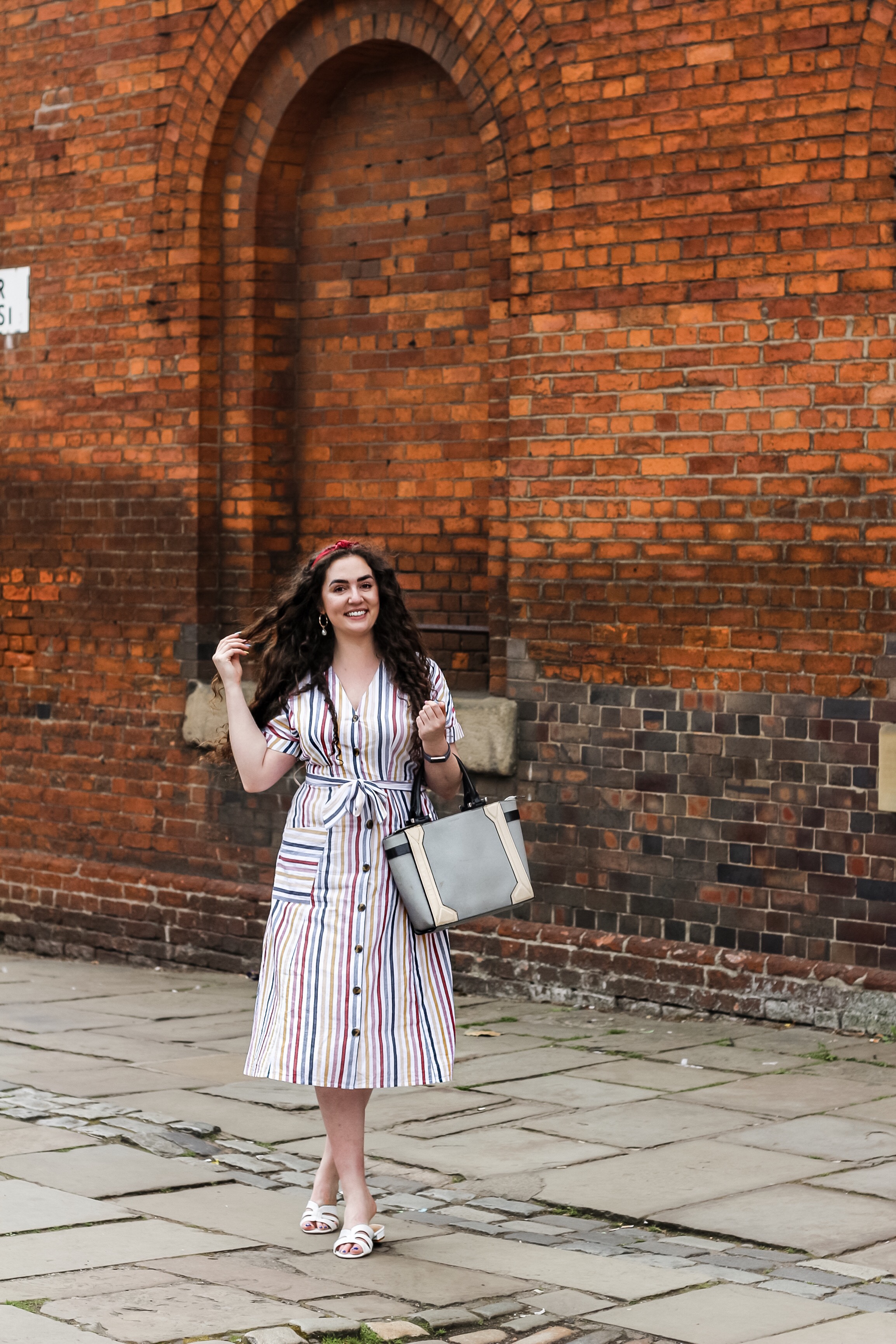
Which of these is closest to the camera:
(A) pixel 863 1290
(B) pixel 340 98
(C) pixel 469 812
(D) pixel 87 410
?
(A) pixel 863 1290

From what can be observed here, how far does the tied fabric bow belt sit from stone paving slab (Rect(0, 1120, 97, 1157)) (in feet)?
5.44

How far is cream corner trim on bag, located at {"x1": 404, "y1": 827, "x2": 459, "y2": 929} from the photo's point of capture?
4574 millimetres

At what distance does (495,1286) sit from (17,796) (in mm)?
6416

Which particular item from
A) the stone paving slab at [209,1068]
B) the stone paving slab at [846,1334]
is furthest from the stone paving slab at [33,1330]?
the stone paving slab at [209,1068]

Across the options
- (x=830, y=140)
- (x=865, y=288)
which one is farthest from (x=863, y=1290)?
(x=830, y=140)

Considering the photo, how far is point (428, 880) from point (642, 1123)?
177 cm

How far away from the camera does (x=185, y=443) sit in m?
9.25

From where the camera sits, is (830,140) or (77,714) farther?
(77,714)

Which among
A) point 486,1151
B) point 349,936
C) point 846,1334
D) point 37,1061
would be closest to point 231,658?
point 349,936

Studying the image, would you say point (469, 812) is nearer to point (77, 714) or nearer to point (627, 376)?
point (627, 376)

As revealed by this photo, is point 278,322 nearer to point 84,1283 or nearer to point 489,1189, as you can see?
point 489,1189

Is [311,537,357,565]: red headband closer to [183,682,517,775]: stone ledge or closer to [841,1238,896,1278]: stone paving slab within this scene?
[841,1238,896,1278]: stone paving slab

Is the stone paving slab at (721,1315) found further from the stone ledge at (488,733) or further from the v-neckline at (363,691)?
the stone ledge at (488,733)

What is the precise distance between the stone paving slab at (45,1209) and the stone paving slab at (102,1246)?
0.06m
